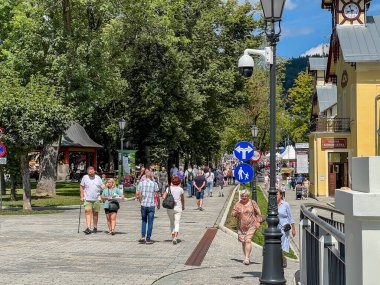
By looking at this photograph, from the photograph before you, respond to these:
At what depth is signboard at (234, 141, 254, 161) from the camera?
55.5ft

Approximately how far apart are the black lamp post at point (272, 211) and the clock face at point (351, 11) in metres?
32.4

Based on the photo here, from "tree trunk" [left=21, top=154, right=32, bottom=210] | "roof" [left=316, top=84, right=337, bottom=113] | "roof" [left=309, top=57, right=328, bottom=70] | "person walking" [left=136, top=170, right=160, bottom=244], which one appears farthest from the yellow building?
"person walking" [left=136, top=170, right=160, bottom=244]

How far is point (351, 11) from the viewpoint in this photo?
1625 inches

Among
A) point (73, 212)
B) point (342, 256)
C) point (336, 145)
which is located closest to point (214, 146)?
point (336, 145)

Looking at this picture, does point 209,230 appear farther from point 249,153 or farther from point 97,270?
point 97,270

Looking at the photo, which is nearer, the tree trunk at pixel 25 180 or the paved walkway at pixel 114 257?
the paved walkway at pixel 114 257

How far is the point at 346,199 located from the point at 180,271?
8.16 meters

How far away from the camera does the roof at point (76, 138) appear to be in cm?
5273

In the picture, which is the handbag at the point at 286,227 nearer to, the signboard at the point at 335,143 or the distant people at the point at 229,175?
the signboard at the point at 335,143

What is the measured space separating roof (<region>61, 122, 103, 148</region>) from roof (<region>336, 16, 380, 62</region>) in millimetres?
24162

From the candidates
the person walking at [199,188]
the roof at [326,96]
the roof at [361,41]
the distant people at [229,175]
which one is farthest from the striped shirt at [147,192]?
the distant people at [229,175]

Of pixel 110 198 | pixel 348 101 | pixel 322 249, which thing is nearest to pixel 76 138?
pixel 348 101

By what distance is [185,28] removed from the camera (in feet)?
160

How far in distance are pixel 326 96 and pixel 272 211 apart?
48.4 meters
